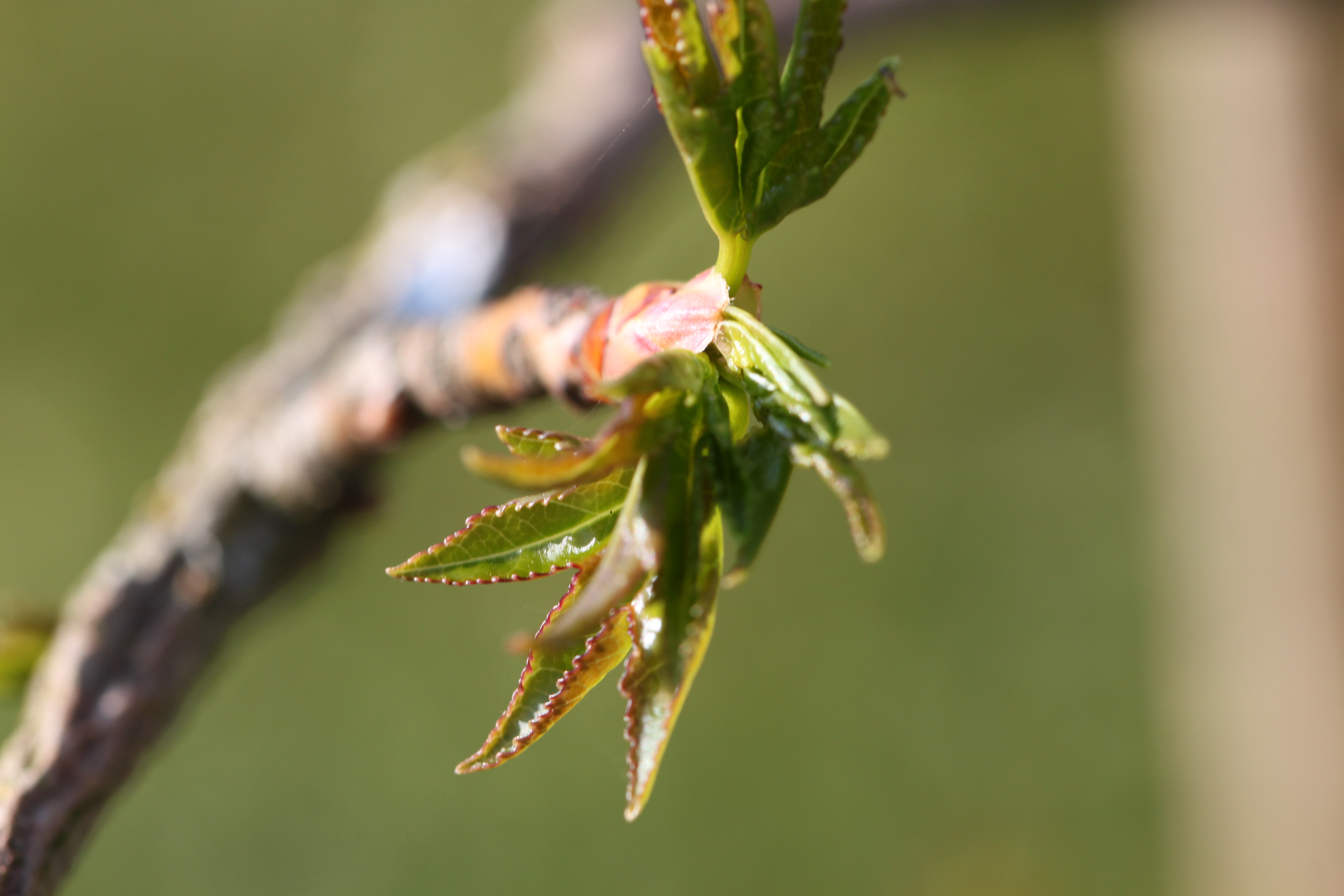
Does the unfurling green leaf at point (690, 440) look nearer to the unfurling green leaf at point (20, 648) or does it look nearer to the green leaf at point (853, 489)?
the green leaf at point (853, 489)

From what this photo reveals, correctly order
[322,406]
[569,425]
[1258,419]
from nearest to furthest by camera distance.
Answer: [322,406], [1258,419], [569,425]

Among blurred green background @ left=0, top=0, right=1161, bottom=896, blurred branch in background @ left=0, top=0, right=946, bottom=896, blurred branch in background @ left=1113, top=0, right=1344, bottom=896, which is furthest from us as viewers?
blurred green background @ left=0, top=0, right=1161, bottom=896

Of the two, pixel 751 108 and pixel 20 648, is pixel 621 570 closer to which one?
pixel 751 108

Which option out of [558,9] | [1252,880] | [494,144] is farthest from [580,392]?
→ [1252,880]

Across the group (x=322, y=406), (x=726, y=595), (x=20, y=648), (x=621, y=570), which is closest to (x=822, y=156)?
(x=621, y=570)

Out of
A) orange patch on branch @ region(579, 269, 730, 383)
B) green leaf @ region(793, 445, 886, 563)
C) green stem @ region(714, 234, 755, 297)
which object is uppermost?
green stem @ region(714, 234, 755, 297)

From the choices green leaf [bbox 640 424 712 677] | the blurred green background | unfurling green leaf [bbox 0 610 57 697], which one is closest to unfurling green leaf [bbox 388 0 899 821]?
green leaf [bbox 640 424 712 677]

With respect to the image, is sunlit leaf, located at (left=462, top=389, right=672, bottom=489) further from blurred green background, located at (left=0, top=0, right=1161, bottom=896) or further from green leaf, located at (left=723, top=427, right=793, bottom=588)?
blurred green background, located at (left=0, top=0, right=1161, bottom=896)
